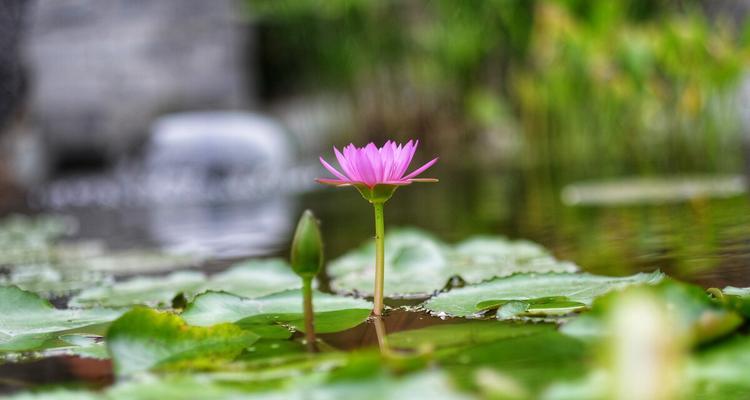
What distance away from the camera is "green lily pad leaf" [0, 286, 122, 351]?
866 millimetres

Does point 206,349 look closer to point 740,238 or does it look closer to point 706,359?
point 706,359

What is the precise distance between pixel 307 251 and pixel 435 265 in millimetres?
518

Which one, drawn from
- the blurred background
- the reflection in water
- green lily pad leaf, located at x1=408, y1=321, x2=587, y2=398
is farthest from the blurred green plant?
green lily pad leaf, located at x1=408, y1=321, x2=587, y2=398

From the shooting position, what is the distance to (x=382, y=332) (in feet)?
2.55

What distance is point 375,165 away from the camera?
74 centimetres

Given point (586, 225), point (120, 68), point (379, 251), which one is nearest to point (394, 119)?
point (120, 68)

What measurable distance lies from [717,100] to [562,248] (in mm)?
2739

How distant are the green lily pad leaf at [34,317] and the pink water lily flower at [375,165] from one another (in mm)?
327

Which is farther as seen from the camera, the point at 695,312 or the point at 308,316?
the point at 308,316

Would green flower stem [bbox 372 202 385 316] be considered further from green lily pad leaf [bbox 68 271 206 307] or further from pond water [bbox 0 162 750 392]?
green lily pad leaf [bbox 68 271 206 307]

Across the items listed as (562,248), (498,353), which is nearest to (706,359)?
(498,353)

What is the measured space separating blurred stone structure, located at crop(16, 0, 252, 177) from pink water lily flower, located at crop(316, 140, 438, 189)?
6.52 meters

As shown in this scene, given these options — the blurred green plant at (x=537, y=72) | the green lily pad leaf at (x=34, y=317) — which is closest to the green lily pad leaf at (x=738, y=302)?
the green lily pad leaf at (x=34, y=317)

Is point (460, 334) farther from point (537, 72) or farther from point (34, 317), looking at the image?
point (537, 72)
